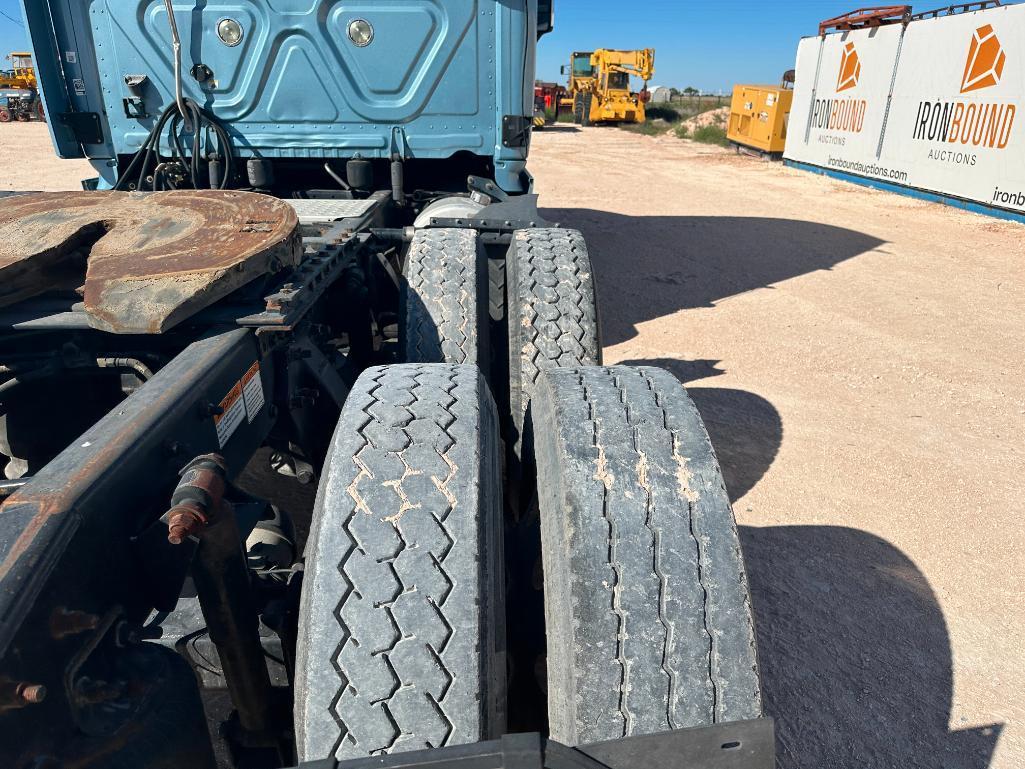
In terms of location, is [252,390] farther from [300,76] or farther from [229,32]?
[229,32]

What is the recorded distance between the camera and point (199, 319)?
1.93 metres

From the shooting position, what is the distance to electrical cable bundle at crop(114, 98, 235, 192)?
15.6 ft

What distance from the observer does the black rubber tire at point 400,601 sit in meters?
1.35

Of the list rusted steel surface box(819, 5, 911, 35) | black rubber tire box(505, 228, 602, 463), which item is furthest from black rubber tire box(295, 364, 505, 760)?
rusted steel surface box(819, 5, 911, 35)

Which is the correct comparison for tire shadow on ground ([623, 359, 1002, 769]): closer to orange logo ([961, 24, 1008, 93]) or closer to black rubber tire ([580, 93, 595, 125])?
orange logo ([961, 24, 1008, 93])

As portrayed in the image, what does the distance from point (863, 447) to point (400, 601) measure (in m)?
3.74

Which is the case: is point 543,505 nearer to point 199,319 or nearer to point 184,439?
point 184,439

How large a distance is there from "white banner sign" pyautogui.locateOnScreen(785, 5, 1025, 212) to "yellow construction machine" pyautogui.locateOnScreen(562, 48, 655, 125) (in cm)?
1329

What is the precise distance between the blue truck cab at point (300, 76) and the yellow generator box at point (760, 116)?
1749 cm

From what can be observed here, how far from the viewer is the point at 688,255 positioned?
30.6 feet

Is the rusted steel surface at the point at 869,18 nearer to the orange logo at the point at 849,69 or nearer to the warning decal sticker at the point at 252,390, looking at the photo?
the orange logo at the point at 849,69

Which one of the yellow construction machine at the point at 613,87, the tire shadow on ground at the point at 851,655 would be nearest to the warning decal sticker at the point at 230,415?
the tire shadow on ground at the point at 851,655

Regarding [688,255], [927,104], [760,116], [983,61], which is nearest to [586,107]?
[760,116]

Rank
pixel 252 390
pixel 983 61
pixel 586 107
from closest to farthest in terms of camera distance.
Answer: pixel 252 390, pixel 983 61, pixel 586 107
